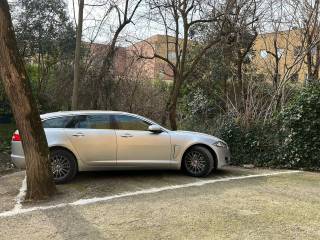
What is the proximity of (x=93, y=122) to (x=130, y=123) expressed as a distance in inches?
30.8

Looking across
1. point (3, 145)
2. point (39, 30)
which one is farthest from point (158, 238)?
point (39, 30)

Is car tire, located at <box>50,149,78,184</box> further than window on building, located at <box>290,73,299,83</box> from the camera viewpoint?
No

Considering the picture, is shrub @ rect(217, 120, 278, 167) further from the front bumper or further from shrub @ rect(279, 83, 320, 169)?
the front bumper

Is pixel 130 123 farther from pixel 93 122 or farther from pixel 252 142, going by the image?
pixel 252 142

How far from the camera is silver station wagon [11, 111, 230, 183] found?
8.81 meters

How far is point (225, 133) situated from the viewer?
1239 centimetres

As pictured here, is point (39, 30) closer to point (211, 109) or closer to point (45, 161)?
point (211, 109)

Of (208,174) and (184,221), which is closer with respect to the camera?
(184,221)

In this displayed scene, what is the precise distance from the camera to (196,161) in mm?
9570

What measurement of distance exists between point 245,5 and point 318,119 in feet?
19.3

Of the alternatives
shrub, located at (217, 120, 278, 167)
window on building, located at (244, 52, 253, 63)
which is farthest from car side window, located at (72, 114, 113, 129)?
window on building, located at (244, 52, 253, 63)

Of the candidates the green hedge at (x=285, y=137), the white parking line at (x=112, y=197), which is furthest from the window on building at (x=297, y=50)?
the white parking line at (x=112, y=197)

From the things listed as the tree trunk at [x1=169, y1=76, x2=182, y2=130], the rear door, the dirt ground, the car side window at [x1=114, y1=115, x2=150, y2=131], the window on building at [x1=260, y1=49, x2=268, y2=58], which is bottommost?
the dirt ground

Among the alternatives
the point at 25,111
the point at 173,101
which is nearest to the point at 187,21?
the point at 173,101
